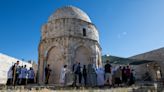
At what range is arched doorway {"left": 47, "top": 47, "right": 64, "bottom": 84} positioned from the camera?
14.4 m

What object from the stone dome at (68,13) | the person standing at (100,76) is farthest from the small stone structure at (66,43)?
the person standing at (100,76)

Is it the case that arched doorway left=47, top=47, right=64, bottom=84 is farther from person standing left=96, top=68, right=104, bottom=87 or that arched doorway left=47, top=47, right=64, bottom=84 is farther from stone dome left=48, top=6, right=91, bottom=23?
person standing left=96, top=68, right=104, bottom=87

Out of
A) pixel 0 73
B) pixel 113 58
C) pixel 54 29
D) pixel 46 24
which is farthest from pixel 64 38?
pixel 113 58

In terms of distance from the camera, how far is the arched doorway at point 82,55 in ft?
48.5

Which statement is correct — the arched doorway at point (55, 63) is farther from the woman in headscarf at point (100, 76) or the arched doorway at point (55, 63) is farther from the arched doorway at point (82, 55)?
the woman in headscarf at point (100, 76)

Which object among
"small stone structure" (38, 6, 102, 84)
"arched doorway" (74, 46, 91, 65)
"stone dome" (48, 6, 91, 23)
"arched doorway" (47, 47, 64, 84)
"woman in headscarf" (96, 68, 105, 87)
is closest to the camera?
"woman in headscarf" (96, 68, 105, 87)

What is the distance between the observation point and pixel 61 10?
55.7 feet

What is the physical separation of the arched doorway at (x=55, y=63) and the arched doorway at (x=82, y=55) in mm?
1398

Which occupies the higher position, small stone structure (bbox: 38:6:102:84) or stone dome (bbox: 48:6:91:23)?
stone dome (bbox: 48:6:91:23)

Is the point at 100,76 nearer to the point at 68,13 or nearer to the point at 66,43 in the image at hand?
the point at 66,43

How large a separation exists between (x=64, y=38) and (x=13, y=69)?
5.65m

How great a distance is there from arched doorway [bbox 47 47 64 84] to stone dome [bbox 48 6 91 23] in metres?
3.36

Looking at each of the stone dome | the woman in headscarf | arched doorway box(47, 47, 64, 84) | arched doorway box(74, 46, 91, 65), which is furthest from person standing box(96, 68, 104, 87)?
the stone dome

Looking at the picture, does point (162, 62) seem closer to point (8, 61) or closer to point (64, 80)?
point (64, 80)
